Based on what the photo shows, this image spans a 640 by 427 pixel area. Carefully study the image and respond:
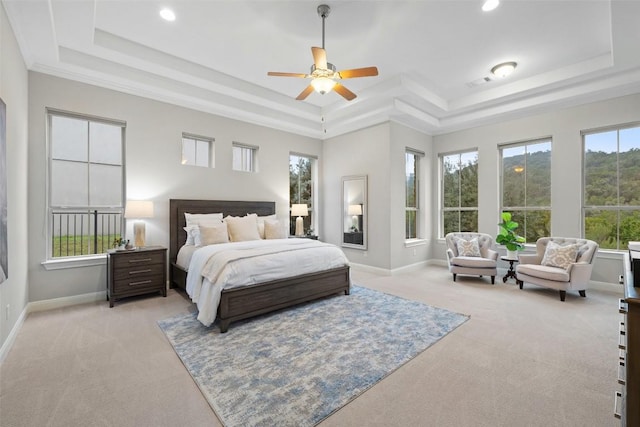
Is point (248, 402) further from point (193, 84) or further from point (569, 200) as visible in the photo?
point (569, 200)

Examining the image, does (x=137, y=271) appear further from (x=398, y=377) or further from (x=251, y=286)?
(x=398, y=377)

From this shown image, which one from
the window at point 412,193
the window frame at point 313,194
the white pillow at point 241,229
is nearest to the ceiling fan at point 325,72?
Answer: the white pillow at point 241,229

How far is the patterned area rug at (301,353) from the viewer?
6.25 feet

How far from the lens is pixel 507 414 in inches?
71.8

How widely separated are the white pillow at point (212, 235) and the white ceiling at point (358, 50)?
86.3 inches

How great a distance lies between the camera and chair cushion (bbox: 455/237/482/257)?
5.30m

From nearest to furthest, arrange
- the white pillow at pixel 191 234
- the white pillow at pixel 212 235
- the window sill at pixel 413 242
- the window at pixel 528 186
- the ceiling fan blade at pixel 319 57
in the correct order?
1. the ceiling fan blade at pixel 319 57
2. the white pillow at pixel 212 235
3. the white pillow at pixel 191 234
4. the window at pixel 528 186
5. the window sill at pixel 413 242

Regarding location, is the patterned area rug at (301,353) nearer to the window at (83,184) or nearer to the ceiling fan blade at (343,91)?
the window at (83,184)

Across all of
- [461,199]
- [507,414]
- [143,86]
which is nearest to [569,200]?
[461,199]

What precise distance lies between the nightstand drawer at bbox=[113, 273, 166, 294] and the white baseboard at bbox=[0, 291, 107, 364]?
1.59 ft

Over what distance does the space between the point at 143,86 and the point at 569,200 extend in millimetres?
7041

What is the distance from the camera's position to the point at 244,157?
229 inches

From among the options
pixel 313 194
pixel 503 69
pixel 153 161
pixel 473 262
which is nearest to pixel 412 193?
pixel 473 262

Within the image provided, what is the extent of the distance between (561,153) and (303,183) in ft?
16.0
